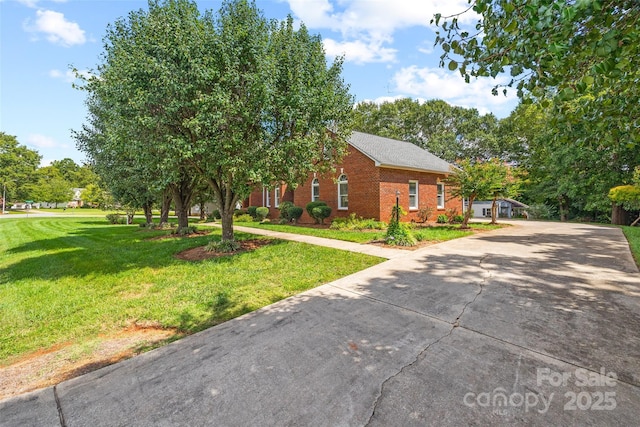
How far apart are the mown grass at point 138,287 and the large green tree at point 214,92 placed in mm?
2474

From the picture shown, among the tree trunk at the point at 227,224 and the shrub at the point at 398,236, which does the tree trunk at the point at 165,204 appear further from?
the shrub at the point at 398,236

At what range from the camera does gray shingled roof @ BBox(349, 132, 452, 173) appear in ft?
48.9

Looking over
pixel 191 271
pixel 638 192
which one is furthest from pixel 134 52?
pixel 638 192

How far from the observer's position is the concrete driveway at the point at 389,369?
7.01ft

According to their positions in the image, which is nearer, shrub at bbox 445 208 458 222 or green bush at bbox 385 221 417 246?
Answer: green bush at bbox 385 221 417 246

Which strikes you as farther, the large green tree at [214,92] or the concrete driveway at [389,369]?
the large green tree at [214,92]

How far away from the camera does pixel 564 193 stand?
73.7 feet

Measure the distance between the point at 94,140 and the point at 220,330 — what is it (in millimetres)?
15023

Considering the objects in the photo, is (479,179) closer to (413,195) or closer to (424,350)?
(413,195)

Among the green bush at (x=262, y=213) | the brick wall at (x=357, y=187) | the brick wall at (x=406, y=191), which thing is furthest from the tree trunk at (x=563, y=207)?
the green bush at (x=262, y=213)

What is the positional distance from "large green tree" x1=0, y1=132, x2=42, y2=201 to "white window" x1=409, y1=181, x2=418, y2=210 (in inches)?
2611

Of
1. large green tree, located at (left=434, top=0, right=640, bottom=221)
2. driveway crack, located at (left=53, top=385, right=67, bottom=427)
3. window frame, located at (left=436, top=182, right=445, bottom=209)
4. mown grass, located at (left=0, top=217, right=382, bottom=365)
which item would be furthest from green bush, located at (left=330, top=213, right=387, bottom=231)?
driveway crack, located at (left=53, top=385, right=67, bottom=427)

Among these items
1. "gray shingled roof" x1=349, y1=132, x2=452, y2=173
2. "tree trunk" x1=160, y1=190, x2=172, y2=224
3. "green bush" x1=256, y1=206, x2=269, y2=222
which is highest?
"gray shingled roof" x1=349, y1=132, x2=452, y2=173

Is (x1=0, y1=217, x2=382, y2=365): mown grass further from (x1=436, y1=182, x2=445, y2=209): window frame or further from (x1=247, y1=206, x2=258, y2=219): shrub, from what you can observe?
(x1=247, y1=206, x2=258, y2=219): shrub
